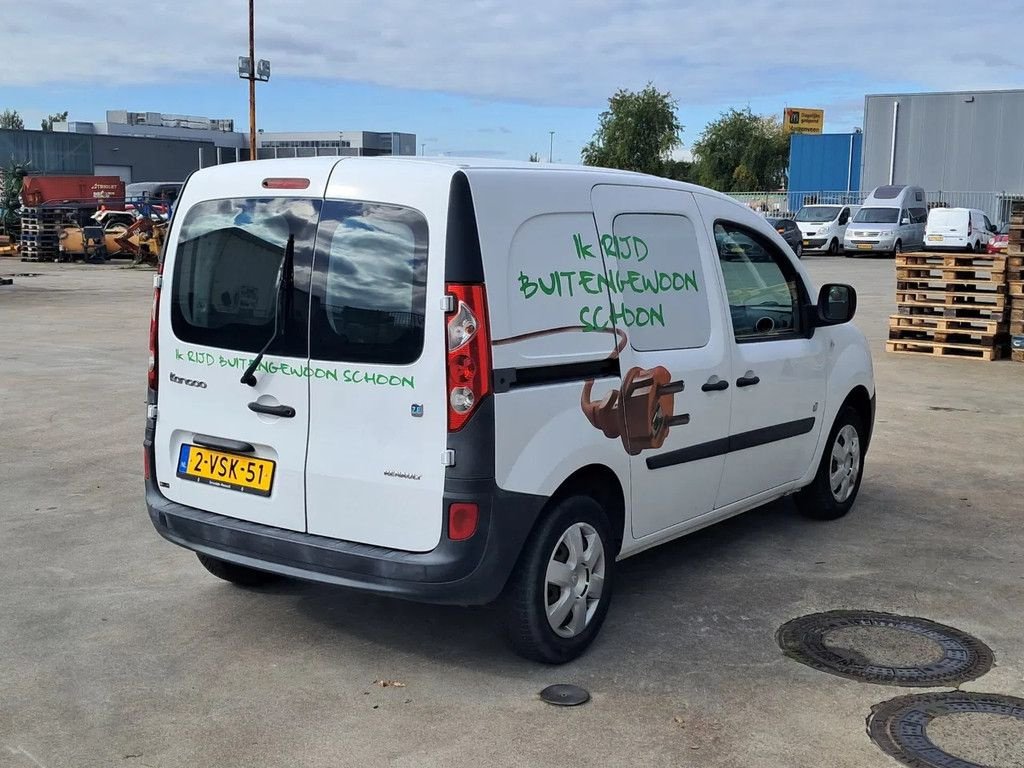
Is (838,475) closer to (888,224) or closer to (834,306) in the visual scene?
(834,306)

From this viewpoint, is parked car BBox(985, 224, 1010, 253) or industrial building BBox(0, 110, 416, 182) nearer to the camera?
parked car BBox(985, 224, 1010, 253)

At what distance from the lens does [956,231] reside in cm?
3475

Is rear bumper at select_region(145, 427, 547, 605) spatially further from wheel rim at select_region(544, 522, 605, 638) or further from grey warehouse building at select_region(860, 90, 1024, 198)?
grey warehouse building at select_region(860, 90, 1024, 198)

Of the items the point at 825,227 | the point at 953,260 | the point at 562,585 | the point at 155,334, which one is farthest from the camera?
the point at 825,227

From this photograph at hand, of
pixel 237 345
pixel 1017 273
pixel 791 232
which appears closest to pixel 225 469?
pixel 237 345

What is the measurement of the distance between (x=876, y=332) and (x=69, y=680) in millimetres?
14769

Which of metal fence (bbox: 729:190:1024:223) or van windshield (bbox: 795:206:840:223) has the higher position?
metal fence (bbox: 729:190:1024:223)

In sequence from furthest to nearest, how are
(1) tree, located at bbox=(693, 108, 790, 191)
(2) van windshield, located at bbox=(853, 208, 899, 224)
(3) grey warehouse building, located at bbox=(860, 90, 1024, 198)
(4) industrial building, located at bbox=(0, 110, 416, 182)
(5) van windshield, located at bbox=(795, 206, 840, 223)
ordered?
(1) tree, located at bbox=(693, 108, 790, 191) → (4) industrial building, located at bbox=(0, 110, 416, 182) → (3) grey warehouse building, located at bbox=(860, 90, 1024, 198) → (5) van windshield, located at bbox=(795, 206, 840, 223) → (2) van windshield, located at bbox=(853, 208, 899, 224)

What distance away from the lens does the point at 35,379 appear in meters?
11.7

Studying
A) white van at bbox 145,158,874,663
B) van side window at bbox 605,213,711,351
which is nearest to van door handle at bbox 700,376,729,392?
white van at bbox 145,158,874,663

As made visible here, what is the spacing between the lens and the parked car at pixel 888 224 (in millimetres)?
37406

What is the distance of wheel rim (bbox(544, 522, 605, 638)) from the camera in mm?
4574

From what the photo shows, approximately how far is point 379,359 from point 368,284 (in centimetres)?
28

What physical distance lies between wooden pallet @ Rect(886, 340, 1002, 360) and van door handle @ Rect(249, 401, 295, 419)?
38.5 ft
